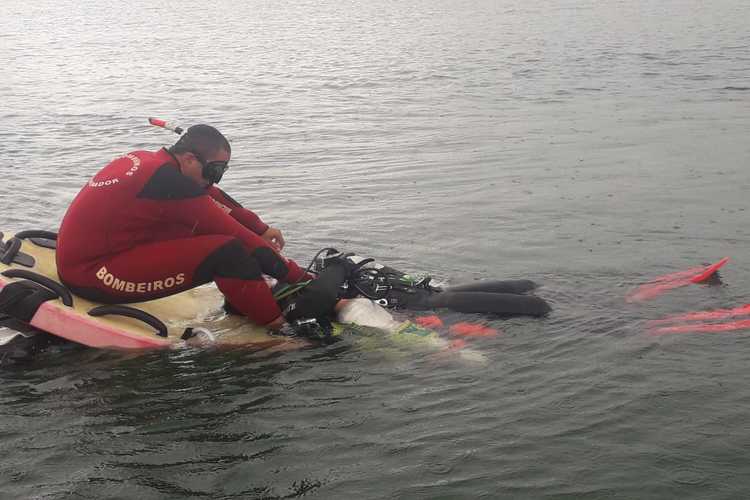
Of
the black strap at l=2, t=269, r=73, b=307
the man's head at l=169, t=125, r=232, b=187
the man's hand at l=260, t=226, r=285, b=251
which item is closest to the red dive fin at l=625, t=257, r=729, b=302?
the man's hand at l=260, t=226, r=285, b=251

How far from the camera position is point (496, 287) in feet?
24.3

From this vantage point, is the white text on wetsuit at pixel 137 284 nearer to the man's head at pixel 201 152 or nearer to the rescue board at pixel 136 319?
the rescue board at pixel 136 319

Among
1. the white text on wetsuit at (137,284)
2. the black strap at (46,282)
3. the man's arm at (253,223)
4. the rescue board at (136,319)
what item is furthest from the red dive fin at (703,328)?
the black strap at (46,282)

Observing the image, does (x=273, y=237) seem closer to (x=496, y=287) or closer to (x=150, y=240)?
(x=150, y=240)

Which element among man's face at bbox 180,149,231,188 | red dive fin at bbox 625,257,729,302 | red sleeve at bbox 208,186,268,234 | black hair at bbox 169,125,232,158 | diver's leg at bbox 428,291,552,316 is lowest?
red dive fin at bbox 625,257,729,302

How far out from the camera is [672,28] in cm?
2847

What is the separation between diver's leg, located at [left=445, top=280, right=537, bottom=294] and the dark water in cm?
40

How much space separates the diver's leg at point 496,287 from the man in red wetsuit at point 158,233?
→ 1.82 meters

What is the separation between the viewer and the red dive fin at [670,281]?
755 centimetres

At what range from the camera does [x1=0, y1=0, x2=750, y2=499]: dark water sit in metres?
4.92

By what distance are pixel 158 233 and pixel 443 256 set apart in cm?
362

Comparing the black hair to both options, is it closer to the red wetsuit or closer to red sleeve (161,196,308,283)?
the red wetsuit

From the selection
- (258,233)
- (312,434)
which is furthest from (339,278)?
(312,434)

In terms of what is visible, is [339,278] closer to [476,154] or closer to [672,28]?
[476,154]
